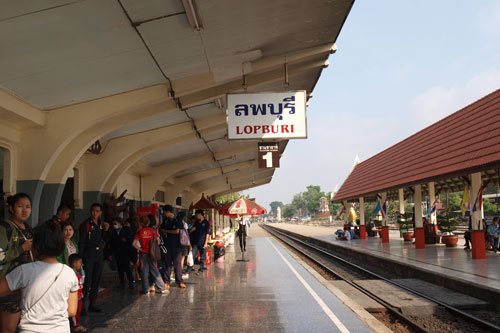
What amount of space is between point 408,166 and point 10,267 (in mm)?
19268

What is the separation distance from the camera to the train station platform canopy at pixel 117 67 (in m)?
5.94

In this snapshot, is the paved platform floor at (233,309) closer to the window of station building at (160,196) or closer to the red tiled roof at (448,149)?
the red tiled roof at (448,149)

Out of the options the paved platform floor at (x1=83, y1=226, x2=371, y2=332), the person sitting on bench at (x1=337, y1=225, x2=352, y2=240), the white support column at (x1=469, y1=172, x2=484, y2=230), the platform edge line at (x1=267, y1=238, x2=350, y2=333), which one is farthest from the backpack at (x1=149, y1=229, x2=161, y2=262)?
the person sitting on bench at (x1=337, y1=225, x2=352, y2=240)

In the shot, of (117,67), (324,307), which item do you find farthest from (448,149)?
(117,67)

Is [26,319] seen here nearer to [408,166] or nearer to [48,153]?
[48,153]

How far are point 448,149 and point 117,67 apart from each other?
1345 cm

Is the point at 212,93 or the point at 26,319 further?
the point at 212,93

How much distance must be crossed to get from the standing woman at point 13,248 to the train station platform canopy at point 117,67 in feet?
7.58

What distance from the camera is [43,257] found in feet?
10.0

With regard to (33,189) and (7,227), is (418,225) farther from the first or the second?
(7,227)

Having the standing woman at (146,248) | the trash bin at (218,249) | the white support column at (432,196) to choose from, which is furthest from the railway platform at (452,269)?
the standing woman at (146,248)

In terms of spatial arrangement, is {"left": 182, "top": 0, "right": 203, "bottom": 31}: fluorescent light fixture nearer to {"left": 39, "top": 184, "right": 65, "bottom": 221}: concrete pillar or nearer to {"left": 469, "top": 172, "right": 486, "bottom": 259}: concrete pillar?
{"left": 39, "top": 184, "right": 65, "bottom": 221}: concrete pillar

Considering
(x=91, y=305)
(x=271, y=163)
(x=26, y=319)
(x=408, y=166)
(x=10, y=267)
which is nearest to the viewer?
(x=26, y=319)

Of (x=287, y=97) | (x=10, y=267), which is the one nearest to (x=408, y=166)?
→ (x=287, y=97)
